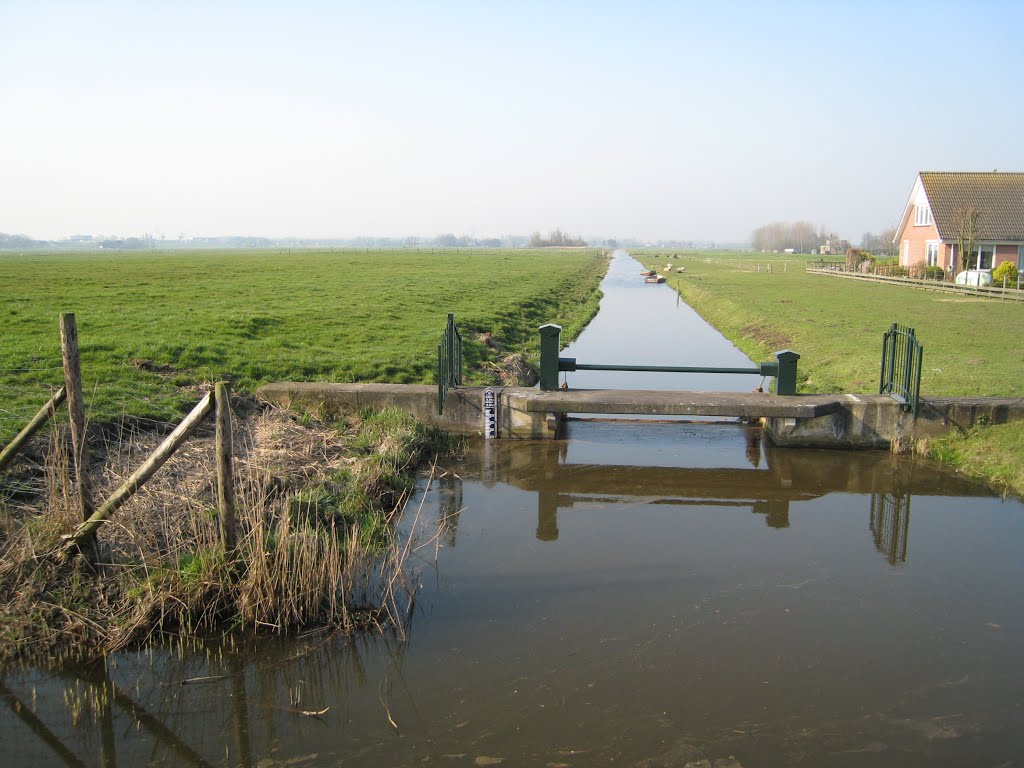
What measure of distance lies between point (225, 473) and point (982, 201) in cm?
4657

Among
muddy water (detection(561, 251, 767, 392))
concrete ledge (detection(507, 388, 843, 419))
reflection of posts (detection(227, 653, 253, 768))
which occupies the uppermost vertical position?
concrete ledge (detection(507, 388, 843, 419))

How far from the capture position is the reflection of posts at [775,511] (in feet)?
27.5

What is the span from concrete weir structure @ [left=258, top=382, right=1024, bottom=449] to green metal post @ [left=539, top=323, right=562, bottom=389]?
169 millimetres

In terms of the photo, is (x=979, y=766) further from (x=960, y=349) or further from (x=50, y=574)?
(x=960, y=349)

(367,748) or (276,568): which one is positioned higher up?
(276,568)

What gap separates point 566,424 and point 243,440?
4814 millimetres

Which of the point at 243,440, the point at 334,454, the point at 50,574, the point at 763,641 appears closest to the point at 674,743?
the point at 763,641

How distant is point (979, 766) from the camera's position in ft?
14.8

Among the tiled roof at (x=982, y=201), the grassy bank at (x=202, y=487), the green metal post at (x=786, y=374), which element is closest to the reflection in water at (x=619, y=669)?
the grassy bank at (x=202, y=487)

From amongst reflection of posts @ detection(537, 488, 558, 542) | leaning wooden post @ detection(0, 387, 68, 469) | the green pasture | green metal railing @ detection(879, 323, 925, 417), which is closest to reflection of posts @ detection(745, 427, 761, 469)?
green metal railing @ detection(879, 323, 925, 417)

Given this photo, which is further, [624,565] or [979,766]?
[624,565]

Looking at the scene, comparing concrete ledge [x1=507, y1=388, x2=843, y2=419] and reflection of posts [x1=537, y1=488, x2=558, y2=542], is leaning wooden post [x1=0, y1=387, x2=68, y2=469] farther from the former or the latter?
concrete ledge [x1=507, y1=388, x2=843, y2=419]

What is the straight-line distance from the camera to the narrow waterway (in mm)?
4688

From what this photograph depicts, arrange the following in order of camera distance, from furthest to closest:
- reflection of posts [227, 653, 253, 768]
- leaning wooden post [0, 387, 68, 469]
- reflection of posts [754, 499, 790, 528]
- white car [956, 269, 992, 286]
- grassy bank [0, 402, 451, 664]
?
white car [956, 269, 992, 286] < reflection of posts [754, 499, 790, 528] < leaning wooden post [0, 387, 68, 469] < grassy bank [0, 402, 451, 664] < reflection of posts [227, 653, 253, 768]
